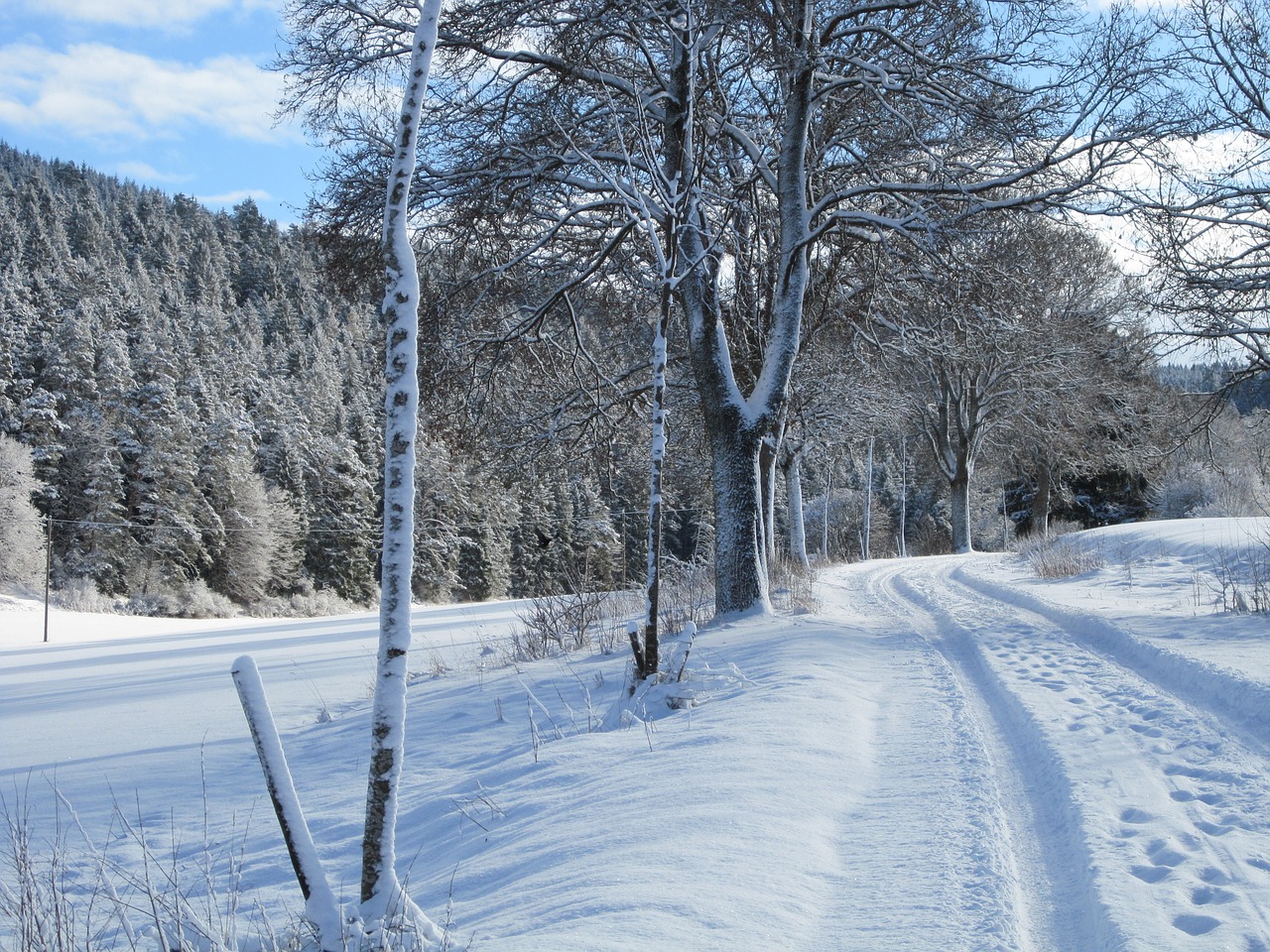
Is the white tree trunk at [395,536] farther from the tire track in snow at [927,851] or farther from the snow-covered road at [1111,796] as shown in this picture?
the snow-covered road at [1111,796]

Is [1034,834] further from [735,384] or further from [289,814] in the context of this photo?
[735,384]

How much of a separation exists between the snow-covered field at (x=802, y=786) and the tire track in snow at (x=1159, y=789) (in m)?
0.02


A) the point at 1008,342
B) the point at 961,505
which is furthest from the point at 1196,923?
the point at 961,505

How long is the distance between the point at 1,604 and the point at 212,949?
120 ft

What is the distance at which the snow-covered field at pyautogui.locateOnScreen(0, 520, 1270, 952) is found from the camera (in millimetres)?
2738

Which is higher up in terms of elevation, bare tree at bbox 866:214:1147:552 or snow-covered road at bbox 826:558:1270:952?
bare tree at bbox 866:214:1147:552

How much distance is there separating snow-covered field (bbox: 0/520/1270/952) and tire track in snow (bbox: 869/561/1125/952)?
16 mm

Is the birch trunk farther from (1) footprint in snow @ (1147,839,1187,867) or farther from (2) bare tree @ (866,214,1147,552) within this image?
(2) bare tree @ (866,214,1147,552)

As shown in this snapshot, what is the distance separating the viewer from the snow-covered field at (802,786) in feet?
8.98

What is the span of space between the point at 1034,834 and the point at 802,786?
104cm

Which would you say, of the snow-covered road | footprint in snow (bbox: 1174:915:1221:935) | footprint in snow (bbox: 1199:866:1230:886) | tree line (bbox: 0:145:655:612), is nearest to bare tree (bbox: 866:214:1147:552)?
the snow-covered road

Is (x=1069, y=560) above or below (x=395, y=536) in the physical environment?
below

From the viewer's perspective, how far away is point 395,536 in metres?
2.71

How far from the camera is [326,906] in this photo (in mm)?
2477
